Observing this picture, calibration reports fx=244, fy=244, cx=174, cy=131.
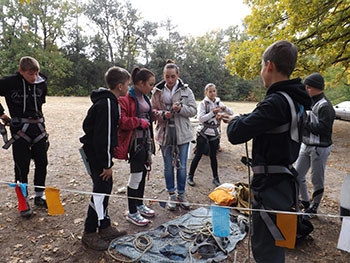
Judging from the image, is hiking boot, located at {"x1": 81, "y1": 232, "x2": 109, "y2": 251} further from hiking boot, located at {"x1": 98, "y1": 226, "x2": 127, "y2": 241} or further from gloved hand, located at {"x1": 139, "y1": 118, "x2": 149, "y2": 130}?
gloved hand, located at {"x1": 139, "y1": 118, "x2": 149, "y2": 130}

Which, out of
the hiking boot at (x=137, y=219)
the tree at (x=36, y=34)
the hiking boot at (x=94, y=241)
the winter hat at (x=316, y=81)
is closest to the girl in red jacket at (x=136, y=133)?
the hiking boot at (x=137, y=219)

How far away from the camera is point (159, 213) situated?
3.72 m

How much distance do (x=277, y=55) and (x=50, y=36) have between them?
38508 millimetres

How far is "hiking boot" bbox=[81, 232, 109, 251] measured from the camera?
2.79 m

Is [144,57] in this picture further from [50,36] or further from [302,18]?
[302,18]

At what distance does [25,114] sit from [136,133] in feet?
5.26

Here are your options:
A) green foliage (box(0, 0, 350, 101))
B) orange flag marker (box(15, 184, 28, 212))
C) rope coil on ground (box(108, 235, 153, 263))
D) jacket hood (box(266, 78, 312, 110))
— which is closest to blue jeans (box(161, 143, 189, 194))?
rope coil on ground (box(108, 235, 153, 263))

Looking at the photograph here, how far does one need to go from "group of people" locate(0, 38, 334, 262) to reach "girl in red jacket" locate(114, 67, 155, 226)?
0.04ft

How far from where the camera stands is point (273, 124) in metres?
1.75

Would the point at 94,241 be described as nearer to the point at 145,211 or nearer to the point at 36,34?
the point at 145,211

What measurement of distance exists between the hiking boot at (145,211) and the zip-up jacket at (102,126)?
49.8 inches

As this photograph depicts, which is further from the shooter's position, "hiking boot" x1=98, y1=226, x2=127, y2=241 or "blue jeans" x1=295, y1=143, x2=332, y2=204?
"blue jeans" x1=295, y1=143, x2=332, y2=204

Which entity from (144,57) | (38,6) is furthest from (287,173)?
(38,6)

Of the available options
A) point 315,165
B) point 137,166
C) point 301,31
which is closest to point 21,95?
point 137,166
